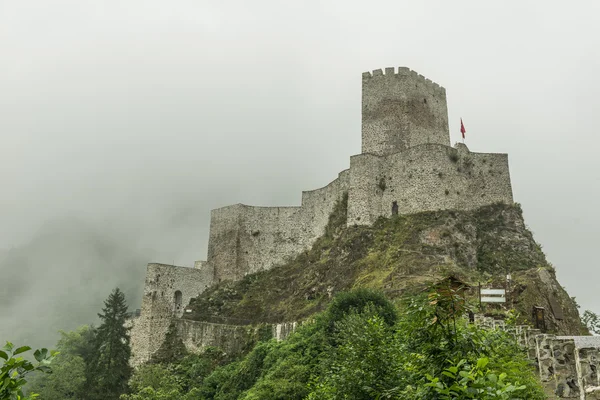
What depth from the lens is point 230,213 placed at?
213 feet

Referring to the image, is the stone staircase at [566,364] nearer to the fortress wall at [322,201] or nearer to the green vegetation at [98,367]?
the fortress wall at [322,201]

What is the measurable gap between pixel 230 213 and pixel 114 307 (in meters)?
16.1

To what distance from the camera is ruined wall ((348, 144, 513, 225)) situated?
46.7 m

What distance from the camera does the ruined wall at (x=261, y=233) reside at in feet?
189

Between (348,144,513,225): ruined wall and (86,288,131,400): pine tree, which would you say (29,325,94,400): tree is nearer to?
(86,288,131,400): pine tree

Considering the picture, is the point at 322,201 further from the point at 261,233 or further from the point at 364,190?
the point at 261,233

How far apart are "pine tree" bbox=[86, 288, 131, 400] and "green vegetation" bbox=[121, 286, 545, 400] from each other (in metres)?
1.38

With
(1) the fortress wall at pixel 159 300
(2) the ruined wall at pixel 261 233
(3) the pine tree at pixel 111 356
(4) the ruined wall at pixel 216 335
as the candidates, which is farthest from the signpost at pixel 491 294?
(1) the fortress wall at pixel 159 300

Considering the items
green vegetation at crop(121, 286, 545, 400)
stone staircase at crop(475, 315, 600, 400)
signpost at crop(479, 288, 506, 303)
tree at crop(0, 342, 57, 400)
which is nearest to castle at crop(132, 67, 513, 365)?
green vegetation at crop(121, 286, 545, 400)

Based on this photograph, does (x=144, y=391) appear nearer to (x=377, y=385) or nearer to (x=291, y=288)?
(x=291, y=288)

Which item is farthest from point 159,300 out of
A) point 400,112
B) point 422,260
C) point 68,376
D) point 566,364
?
point 566,364

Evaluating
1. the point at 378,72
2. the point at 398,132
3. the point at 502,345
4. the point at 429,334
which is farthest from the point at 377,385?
the point at 378,72

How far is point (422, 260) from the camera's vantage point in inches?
1645

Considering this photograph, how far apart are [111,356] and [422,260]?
89.5ft
